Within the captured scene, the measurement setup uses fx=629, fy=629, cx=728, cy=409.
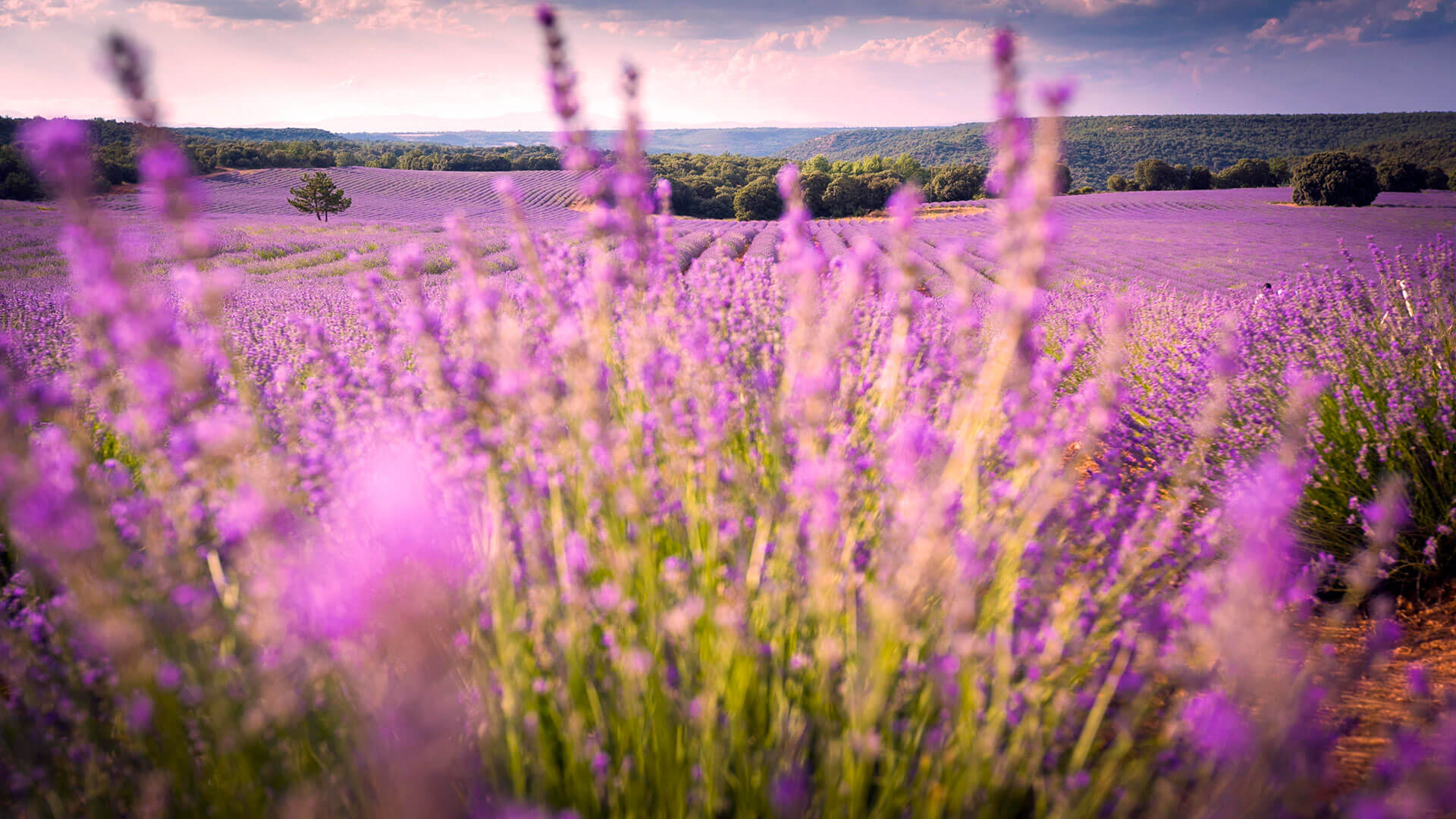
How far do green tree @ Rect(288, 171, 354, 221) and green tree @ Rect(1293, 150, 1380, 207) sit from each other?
4317 centimetres

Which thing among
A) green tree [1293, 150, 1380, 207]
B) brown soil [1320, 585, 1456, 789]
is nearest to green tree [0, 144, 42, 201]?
brown soil [1320, 585, 1456, 789]

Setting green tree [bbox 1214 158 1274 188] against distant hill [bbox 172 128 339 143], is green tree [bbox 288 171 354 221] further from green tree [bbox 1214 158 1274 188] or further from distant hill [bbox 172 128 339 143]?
green tree [bbox 1214 158 1274 188]

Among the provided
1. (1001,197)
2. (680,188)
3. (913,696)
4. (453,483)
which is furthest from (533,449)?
(680,188)

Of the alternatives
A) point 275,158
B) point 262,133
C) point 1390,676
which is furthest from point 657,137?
point 1390,676

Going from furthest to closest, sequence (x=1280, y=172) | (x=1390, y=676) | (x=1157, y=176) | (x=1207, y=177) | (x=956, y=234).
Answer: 1. (x=1157, y=176)
2. (x=1207, y=177)
3. (x=1280, y=172)
4. (x=956, y=234)
5. (x=1390, y=676)

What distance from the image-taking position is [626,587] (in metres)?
1.30

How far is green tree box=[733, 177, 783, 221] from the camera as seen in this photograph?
41.0 m

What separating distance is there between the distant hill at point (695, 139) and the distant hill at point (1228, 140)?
4990 cm

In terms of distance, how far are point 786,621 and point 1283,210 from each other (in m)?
34.0

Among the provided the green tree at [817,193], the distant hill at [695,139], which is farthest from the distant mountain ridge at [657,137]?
the green tree at [817,193]

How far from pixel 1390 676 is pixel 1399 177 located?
47.8 meters

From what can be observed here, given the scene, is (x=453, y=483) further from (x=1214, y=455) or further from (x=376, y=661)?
(x=1214, y=455)

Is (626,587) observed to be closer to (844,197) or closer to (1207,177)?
(844,197)

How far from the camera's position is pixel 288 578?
3.70ft
